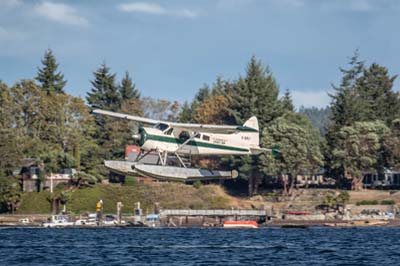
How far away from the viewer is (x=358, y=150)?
3883 inches

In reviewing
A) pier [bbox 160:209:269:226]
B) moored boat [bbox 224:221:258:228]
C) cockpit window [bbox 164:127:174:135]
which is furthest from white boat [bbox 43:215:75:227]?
cockpit window [bbox 164:127:174:135]

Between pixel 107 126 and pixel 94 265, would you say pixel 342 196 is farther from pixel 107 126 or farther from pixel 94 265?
pixel 94 265

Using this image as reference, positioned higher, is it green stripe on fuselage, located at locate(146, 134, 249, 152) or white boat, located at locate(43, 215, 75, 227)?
green stripe on fuselage, located at locate(146, 134, 249, 152)

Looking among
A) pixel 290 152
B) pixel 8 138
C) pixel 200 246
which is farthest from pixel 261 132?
pixel 200 246

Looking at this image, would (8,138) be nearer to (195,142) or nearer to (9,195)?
(9,195)

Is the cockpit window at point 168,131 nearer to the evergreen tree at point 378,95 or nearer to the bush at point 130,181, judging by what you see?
the bush at point 130,181

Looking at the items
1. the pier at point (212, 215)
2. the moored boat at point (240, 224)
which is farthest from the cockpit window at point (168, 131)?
the pier at point (212, 215)

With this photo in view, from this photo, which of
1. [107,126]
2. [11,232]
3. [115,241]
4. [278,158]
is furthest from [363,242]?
[107,126]

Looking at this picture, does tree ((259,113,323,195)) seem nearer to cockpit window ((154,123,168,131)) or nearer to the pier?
the pier

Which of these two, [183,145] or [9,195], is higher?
[183,145]

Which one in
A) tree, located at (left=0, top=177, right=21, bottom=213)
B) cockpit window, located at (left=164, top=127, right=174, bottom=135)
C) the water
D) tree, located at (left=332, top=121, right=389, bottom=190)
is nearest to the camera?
the water

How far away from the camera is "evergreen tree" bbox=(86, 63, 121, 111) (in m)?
120

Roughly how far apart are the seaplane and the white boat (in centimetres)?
1784

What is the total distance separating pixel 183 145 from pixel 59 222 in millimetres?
22708
